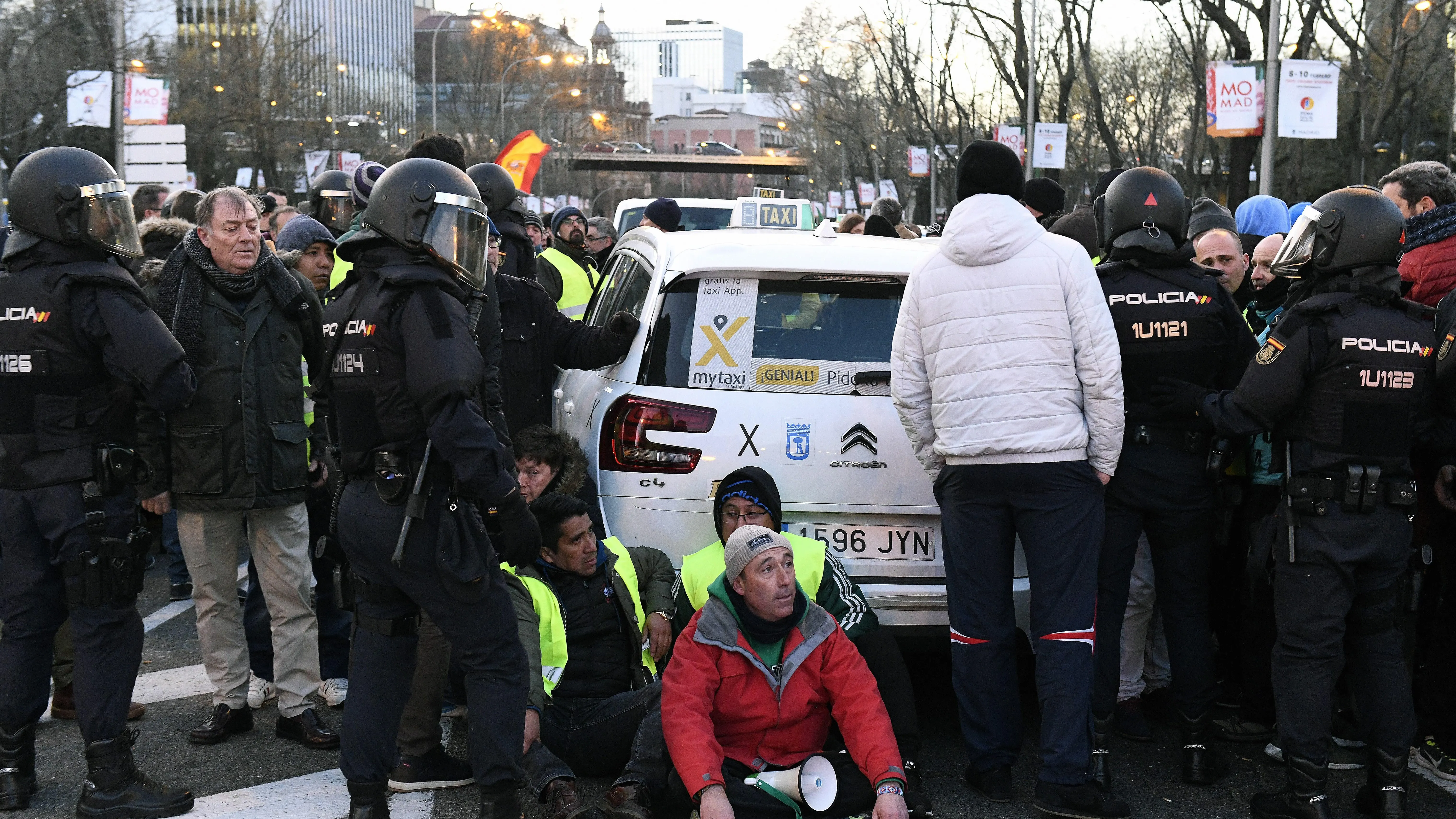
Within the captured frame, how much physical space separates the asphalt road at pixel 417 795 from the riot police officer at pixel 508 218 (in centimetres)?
228

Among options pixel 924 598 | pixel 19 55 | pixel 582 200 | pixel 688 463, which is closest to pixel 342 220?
pixel 688 463

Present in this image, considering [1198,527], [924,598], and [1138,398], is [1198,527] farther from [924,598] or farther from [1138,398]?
[924,598]

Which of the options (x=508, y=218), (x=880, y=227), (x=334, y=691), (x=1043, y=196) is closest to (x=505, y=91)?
(x=880, y=227)

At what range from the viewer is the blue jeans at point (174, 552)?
747 centimetres

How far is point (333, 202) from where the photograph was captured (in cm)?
780

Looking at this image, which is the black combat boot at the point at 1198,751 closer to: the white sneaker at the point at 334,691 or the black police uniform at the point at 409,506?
the black police uniform at the point at 409,506

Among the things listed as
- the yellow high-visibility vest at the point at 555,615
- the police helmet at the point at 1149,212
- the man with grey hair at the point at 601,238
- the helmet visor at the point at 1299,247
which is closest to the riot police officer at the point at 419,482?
the yellow high-visibility vest at the point at 555,615

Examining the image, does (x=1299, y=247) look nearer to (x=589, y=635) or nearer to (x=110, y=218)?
(x=589, y=635)

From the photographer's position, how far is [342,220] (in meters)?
7.61

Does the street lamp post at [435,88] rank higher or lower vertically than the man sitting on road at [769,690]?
higher

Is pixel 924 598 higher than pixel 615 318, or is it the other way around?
pixel 615 318

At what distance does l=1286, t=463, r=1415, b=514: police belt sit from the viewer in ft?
13.9

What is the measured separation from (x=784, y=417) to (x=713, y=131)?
175449 mm

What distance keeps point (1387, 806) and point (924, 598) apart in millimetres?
1613
